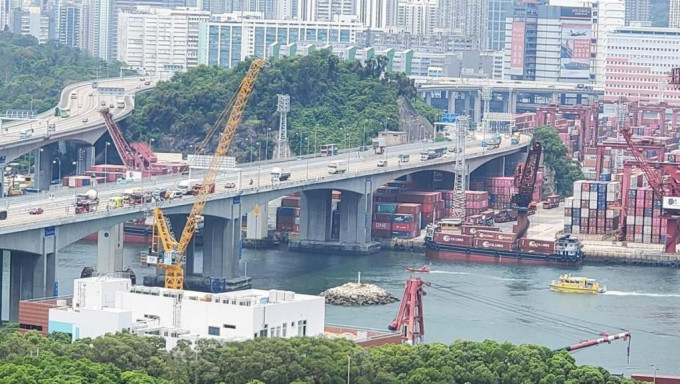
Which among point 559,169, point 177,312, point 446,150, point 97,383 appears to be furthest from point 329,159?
point 97,383

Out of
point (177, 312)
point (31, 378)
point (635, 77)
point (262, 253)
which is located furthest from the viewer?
point (635, 77)

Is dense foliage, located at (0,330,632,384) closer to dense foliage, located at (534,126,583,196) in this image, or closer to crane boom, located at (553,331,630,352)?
crane boom, located at (553,331,630,352)

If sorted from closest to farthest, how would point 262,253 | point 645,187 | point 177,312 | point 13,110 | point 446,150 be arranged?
point 177,312 < point 262,253 < point 645,187 < point 446,150 < point 13,110

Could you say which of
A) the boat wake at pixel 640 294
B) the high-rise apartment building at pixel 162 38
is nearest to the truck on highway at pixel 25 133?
the boat wake at pixel 640 294

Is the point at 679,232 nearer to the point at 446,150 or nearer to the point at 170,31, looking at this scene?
the point at 446,150

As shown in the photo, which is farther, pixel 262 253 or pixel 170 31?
pixel 170 31

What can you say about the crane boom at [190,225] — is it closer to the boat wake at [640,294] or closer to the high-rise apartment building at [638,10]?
the boat wake at [640,294]

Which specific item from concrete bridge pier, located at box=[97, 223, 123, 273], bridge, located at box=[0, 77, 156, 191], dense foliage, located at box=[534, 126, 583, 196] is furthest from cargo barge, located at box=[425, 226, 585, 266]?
dense foliage, located at box=[534, 126, 583, 196]
